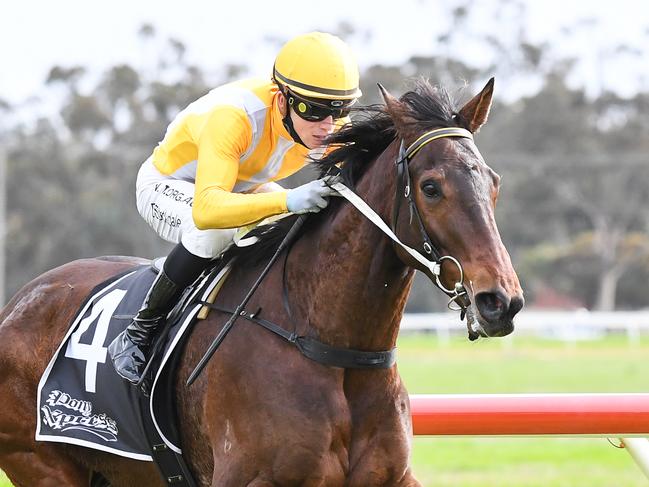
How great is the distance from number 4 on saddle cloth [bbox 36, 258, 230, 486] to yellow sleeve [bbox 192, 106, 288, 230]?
40 centimetres

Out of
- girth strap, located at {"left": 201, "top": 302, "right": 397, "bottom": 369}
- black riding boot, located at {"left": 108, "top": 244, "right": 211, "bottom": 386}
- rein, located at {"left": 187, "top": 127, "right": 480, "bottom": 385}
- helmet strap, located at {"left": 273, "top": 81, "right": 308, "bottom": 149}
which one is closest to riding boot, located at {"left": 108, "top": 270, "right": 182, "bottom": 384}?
black riding boot, located at {"left": 108, "top": 244, "right": 211, "bottom": 386}

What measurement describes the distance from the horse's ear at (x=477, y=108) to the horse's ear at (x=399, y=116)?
0.63ft

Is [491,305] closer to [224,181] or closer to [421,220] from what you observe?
[421,220]

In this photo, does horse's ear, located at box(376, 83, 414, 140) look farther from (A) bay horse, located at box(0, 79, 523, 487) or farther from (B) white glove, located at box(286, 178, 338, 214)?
(B) white glove, located at box(286, 178, 338, 214)

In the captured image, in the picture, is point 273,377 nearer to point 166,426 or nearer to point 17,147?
point 166,426

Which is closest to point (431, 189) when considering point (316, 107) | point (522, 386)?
point (316, 107)

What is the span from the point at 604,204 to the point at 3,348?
136ft

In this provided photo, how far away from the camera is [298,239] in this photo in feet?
14.0

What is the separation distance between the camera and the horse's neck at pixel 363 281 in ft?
13.0

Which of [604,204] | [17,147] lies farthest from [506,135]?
[17,147]

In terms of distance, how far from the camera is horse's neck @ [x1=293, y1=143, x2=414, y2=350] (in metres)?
3.96

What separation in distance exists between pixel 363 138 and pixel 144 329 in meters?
1.15

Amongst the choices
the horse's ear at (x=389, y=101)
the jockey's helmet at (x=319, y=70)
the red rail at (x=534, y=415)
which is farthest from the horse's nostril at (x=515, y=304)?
the red rail at (x=534, y=415)

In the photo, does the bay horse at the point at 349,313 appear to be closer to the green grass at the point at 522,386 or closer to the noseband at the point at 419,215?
the noseband at the point at 419,215
